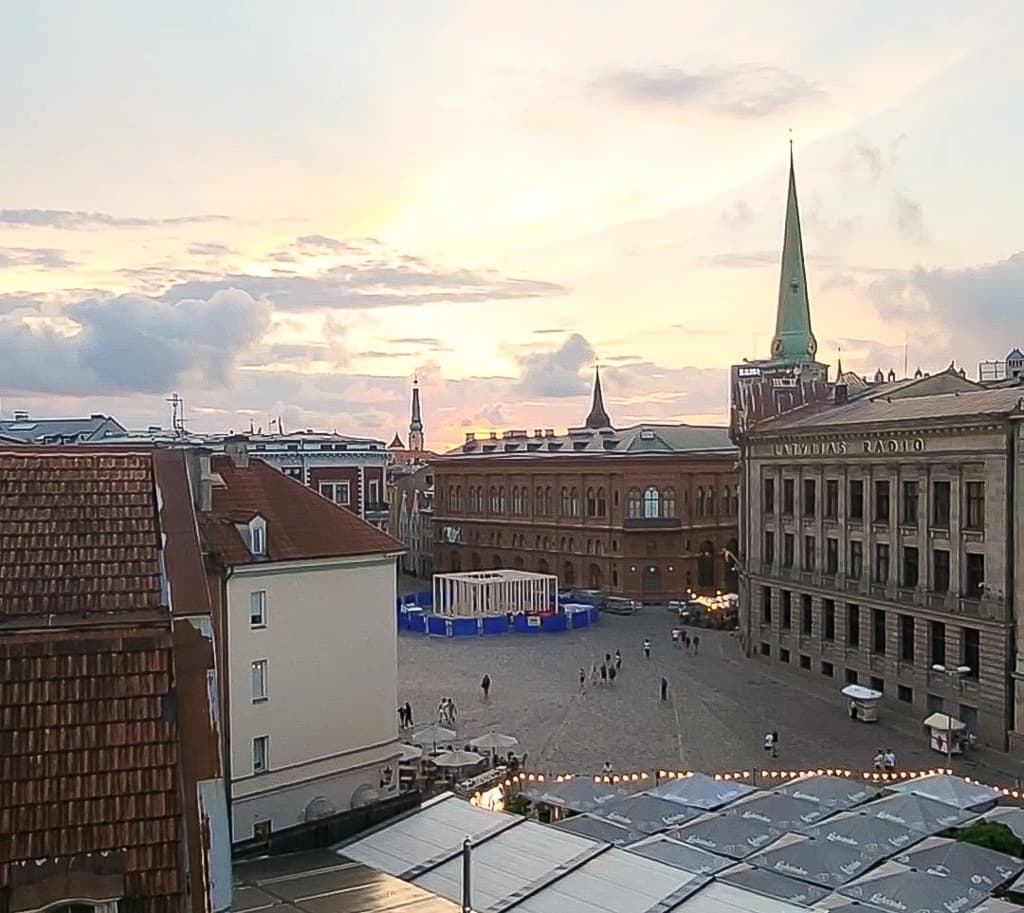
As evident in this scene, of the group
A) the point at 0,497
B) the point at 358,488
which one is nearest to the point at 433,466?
the point at 358,488

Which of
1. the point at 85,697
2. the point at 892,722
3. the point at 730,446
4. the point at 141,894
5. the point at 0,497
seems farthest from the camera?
the point at 730,446

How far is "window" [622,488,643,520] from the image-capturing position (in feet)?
296

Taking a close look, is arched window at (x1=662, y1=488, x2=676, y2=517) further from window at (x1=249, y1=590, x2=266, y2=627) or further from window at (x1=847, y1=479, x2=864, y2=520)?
window at (x1=249, y1=590, x2=266, y2=627)

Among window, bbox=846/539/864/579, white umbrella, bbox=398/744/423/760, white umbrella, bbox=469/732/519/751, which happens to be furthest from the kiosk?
white umbrella, bbox=398/744/423/760

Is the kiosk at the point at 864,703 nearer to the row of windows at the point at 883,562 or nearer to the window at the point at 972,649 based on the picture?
the window at the point at 972,649

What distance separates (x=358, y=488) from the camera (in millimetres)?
102562

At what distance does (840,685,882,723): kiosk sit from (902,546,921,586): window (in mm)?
5152

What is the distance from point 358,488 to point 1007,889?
270ft

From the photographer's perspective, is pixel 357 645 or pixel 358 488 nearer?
pixel 357 645

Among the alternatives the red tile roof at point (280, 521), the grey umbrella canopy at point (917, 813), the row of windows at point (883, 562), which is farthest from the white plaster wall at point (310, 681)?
the row of windows at point (883, 562)

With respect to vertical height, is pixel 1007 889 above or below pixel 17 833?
below

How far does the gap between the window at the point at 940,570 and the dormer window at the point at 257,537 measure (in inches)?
1122

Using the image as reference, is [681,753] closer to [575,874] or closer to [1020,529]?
[1020,529]

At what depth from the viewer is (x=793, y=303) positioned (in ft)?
360
